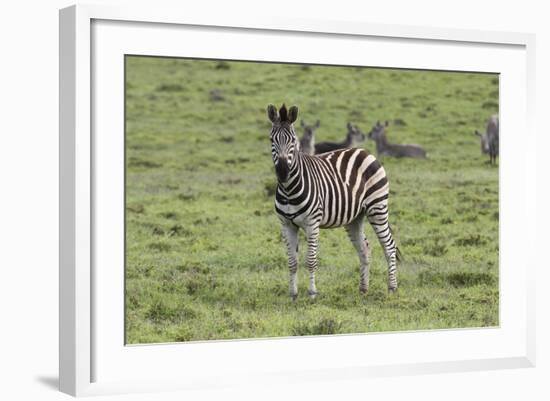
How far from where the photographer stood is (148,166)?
53.5 ft

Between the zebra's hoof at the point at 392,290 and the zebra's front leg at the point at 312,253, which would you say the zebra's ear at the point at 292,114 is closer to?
the zebra's front leg at the point at 312,253

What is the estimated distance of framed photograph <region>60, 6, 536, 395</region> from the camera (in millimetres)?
8625

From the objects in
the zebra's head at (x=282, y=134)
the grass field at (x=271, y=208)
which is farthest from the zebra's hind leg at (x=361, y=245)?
the zebra's head at (x=282, y=134)

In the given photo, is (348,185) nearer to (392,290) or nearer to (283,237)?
(283,237)

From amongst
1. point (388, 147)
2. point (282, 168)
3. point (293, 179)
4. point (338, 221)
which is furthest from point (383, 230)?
point (388, 147)

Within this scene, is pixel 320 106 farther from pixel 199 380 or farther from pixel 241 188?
pixel 199 380

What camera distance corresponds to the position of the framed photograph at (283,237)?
28.3 feet

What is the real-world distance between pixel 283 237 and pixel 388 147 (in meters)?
6.92

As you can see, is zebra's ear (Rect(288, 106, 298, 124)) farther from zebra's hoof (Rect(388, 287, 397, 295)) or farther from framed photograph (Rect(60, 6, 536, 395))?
zebra's hoof (Rect(388, 287, 397, 295))

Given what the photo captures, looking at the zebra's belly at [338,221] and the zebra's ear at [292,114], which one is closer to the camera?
the zebra's ear at [292,114]

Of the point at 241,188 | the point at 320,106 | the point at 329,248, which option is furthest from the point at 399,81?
the point at 329,248

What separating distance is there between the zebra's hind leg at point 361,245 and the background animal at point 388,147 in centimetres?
602

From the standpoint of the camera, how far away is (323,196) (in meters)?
11.1

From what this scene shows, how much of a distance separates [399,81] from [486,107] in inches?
64.8
